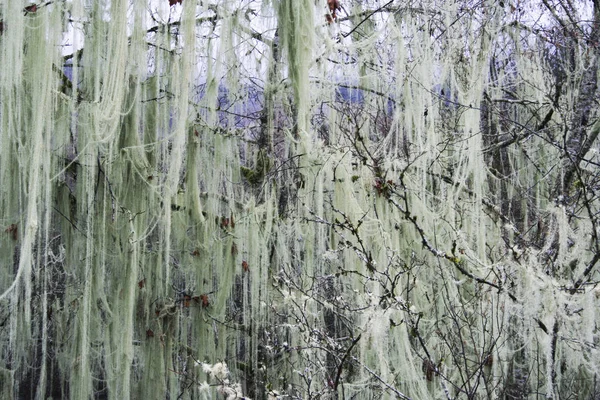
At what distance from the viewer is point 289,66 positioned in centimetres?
304

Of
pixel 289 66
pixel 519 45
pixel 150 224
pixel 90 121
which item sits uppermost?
pixel 519 45

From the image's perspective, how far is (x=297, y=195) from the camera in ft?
12.5

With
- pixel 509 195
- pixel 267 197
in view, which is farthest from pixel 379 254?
pixel 509 195

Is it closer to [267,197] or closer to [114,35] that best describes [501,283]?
[267,197]

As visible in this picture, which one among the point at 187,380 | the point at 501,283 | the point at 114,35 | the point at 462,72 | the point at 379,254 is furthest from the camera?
the point at 187,380

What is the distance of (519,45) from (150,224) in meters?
2.65

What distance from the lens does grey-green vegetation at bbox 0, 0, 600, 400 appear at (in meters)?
2.89

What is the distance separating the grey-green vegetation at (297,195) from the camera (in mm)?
2893

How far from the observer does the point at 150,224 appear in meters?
3.55

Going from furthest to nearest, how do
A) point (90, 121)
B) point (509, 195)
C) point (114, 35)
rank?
point (509, 195) < point (90, 121) < point (114, 35)

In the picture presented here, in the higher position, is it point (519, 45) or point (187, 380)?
point (519, 45)

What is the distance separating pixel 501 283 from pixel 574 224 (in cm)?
103

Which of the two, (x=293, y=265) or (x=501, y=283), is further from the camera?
(x=293, y=265)

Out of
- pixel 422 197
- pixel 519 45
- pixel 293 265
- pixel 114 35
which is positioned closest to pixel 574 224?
pixel 422 197
